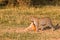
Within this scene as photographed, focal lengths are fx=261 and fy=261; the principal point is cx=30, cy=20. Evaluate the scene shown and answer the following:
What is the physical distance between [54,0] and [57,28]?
8255mm

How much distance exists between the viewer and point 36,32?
942 cm

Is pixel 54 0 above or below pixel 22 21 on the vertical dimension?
below

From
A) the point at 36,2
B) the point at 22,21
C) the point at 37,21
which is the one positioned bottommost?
the point at 36,2

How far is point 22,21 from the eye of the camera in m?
11.6

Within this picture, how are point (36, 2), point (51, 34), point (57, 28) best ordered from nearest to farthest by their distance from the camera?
1. point (51, 34)
2. point (57, 28)
3. point (36, 2)

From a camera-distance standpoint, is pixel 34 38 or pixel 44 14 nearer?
pixel 34 38

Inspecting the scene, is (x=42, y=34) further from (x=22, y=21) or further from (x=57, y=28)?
(x=22, y=21)

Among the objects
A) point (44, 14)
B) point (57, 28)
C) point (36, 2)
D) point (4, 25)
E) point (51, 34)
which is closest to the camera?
point (51, 34)

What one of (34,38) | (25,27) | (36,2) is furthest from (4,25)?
(36,2)

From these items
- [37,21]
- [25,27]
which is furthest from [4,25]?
[37,21]

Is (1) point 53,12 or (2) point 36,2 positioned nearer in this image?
(1) point 53,12

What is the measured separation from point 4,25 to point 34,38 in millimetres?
2597

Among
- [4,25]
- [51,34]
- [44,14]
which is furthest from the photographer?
[44,14]

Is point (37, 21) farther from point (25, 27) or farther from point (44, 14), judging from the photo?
point (44, 14)
